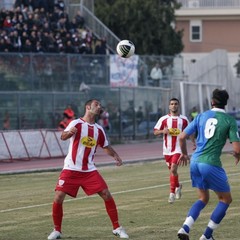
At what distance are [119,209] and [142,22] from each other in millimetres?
50513

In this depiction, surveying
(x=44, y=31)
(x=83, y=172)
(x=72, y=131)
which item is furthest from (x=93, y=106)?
(x=44, y=31)

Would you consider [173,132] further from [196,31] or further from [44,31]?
[196,31]

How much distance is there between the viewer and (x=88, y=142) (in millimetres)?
14727

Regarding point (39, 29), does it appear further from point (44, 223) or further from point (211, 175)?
point (211, 175)

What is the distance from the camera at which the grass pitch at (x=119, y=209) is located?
14797mm

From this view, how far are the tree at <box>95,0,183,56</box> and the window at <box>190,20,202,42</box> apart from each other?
14.8 meters

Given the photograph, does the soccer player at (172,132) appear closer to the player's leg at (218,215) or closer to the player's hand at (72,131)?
the player's hand at (72,131)

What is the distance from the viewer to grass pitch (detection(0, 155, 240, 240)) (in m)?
14.8

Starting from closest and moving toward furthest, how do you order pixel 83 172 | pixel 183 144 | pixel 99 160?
pixel 183 144
pixel 83 172
pixel 99 160

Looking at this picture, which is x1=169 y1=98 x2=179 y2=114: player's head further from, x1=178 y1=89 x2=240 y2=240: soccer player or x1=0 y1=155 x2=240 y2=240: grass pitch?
x1=178 y1=89 x2=240 y2=240: soccer player

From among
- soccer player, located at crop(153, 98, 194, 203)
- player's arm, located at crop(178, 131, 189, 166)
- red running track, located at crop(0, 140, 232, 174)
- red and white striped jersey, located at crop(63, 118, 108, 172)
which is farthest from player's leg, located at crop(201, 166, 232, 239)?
red running track, located at crop(0, 140, 232, 174)

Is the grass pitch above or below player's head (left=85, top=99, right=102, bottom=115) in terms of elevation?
below

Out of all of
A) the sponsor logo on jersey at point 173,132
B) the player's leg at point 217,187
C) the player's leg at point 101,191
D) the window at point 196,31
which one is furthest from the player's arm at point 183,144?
the window at point 196,31

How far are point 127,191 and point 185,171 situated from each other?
6.64m
